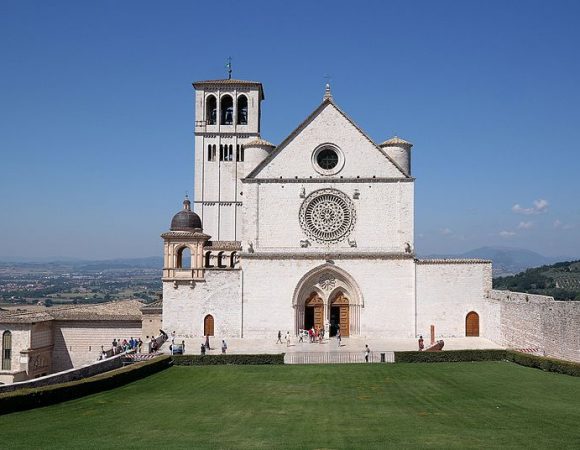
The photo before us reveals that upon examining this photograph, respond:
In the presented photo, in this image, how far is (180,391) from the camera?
25578mm

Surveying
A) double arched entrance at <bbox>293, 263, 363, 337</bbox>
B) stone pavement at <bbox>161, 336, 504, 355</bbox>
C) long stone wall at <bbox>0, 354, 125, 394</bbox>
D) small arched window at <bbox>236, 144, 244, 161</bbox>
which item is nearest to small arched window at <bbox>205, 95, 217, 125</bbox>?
small arched window at <bbox>236, 144, 244, 161</bbox>

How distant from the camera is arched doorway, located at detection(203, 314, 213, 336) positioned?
41.6 metres

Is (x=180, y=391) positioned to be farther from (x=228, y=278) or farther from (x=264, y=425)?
(x=228, y=278)

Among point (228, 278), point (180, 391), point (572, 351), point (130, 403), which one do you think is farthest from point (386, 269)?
point (130, 403)

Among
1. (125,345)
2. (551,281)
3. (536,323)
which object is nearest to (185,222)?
(125,345)

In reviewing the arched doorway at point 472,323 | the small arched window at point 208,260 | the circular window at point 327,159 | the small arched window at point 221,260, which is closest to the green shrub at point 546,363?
the arched doorway at point 472,323

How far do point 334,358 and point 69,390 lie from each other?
47.9 feet

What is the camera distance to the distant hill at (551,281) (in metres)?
116

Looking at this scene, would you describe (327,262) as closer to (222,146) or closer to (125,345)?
(125,345)

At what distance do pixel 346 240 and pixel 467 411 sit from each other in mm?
22280

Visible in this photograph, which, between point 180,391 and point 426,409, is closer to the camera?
point 426,409

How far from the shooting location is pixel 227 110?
55.5 meters

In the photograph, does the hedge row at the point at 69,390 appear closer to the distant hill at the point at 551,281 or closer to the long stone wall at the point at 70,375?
the long stone wall at the point at 70,375

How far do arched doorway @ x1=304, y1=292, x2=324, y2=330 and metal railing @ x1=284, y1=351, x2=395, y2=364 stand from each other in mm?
8097
